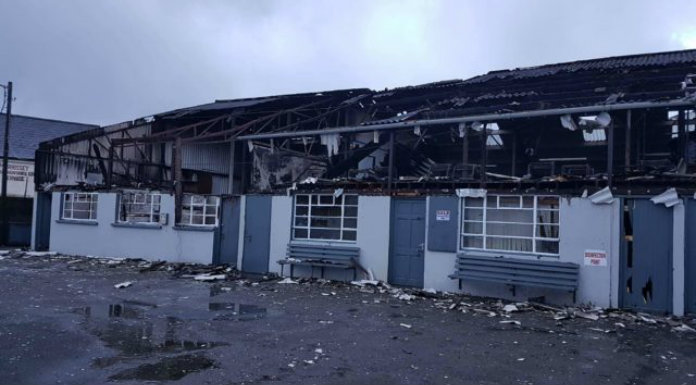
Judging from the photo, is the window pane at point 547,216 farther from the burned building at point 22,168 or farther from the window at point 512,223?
the burned building at point 22,168

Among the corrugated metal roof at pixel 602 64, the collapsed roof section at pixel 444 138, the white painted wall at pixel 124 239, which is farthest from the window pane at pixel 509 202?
the white painted wall at pixel 124 239

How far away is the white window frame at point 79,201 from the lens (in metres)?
18.4

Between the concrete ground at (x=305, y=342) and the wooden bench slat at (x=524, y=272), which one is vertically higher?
the wooden bench slat at (x=524, y=272)

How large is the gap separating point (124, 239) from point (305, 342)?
11901 millimetres

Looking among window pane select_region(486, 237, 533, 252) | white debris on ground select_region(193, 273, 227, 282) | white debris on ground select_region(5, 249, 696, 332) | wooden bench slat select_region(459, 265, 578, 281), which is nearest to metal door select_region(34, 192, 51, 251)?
white debris on ground select_region(5, 249, 696, 332)

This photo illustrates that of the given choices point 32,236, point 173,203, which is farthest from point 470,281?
point 32,236

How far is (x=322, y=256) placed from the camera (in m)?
13.0

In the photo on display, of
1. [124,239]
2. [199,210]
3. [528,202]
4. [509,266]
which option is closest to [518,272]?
[509,266]

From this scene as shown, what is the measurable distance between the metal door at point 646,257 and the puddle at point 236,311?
21.4 feet

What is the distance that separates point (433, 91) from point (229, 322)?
38.0ft

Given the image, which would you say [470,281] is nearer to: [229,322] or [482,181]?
[482,181]

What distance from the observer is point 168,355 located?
6.50 m

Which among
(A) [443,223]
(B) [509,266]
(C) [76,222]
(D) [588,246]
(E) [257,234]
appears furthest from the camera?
(C) [76,222]

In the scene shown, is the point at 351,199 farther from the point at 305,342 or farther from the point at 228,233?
the point at 305,342
